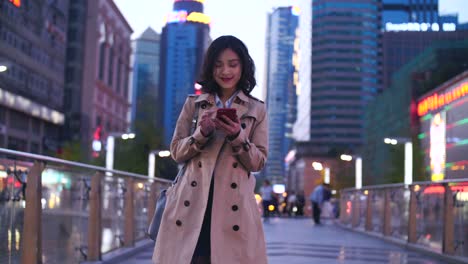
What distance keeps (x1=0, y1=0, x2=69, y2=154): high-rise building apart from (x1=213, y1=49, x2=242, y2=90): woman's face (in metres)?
53.1

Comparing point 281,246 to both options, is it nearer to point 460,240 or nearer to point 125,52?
point 460,240

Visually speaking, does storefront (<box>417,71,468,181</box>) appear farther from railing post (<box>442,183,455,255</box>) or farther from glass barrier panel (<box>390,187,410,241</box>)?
railing post (<box>442,183,455,255</box>)

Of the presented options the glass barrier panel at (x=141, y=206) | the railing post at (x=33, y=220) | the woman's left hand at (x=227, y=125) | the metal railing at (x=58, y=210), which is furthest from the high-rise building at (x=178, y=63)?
the woman's left hand at (x=227, y=125)

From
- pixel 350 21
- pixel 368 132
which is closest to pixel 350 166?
pixel 368 132

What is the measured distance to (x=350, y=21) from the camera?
15425 centimetres

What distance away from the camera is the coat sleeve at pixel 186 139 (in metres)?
2.83

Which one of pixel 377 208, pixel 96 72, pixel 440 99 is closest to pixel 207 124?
pixel 377 208

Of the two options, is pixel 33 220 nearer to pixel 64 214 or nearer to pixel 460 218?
pixel 64 214

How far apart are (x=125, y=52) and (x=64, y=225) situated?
105m

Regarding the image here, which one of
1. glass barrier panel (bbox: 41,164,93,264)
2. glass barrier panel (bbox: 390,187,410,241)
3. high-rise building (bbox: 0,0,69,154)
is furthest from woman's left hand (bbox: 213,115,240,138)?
high-rise building (bbox: 0,0,69,154)

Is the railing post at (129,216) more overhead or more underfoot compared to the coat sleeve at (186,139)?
more underfoot

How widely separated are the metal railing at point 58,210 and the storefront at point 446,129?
55644 mm

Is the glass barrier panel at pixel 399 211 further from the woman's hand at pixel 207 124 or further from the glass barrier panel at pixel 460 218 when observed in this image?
the woman's hand at pixel 207 124

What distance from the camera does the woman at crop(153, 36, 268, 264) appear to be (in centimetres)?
276
